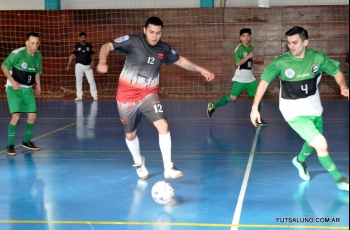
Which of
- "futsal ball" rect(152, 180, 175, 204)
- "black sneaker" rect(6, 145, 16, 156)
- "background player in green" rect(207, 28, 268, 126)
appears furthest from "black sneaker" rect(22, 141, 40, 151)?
"background player in green" rect(207, 28, 268, 126)

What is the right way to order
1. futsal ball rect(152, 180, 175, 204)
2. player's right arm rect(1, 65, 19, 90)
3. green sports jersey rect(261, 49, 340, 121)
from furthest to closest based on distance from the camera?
player's right arm rect(1, 65, 19, 90) → green sports jersey rect(261, 49, 340, 121) → futsal ball rect(152, 180, 175, 204)

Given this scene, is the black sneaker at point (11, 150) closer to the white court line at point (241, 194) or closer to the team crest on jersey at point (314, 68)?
the white court line at point (241, 194)

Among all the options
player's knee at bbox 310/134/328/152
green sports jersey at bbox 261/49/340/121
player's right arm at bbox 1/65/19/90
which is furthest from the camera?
player's right arm at bbox 1/65/19/90

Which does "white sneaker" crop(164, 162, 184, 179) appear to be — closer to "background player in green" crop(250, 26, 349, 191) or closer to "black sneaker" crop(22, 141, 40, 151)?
"background player in green" crop(250, 26, 349, 191)

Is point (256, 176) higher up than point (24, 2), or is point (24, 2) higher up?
point (24, 2)

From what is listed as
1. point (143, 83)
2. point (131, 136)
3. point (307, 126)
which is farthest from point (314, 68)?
point (131, 136)

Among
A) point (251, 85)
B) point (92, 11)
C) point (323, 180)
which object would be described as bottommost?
point (323, 180)

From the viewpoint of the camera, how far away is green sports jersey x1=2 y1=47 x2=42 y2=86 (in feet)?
28.1

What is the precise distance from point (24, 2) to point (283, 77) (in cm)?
1595

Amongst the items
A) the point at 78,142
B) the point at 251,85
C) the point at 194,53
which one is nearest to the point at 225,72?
the point at 194,53

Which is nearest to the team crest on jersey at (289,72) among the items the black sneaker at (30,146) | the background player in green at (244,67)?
the black sneaker at (30,146)

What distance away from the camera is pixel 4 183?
6754 mm

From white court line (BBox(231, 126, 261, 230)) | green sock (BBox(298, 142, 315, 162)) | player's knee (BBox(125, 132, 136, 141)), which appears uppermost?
player's knee (BBox(125, 132, 136, 141))

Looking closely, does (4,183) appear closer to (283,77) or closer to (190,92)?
(283,77)
